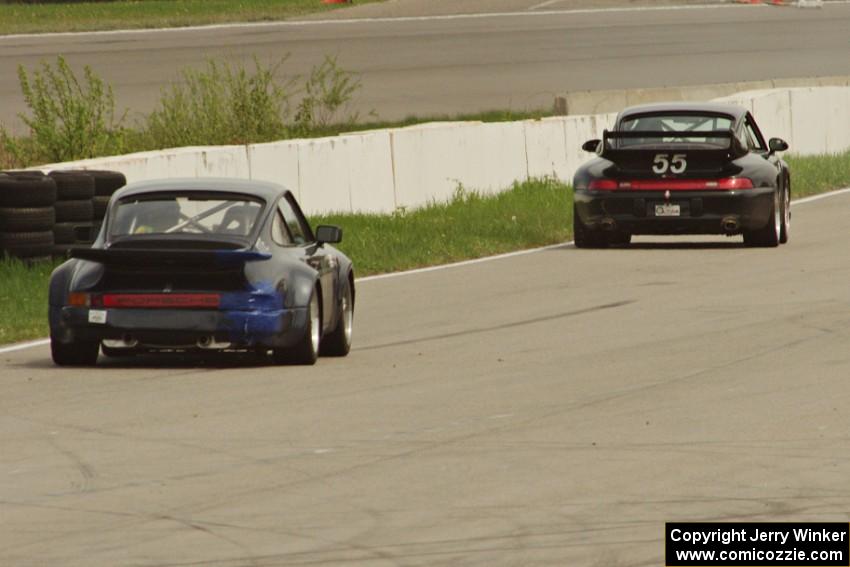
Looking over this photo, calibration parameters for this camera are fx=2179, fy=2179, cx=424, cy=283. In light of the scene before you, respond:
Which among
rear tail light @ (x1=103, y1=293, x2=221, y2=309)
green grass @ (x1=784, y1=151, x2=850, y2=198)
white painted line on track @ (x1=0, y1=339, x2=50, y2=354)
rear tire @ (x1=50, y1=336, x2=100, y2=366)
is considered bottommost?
green grass @ (x1=784, y1=151, x2=850, y2=198)

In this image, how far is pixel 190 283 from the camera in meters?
13.1

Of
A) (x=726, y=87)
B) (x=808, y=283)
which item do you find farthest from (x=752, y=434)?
(x=726, y=87)

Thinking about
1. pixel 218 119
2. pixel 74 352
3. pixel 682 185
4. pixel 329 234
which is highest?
pixel 329 234

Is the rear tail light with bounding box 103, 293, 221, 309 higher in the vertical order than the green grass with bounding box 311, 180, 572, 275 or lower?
higher

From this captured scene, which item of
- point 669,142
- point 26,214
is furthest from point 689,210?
point 26,214

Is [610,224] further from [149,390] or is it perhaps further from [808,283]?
[149,390]

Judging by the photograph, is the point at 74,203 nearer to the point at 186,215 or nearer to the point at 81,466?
the point at 186,215

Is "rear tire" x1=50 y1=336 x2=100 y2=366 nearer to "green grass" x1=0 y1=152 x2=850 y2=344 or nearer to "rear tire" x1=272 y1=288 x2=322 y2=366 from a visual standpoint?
"rear tire" x1=272 y1=288 x2=322 y2=366

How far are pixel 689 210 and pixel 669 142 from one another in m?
0.89

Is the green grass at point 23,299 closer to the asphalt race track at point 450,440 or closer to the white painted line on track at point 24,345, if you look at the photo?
the white painted line on track at point 24,345

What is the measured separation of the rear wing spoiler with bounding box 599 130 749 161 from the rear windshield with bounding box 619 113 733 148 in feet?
0.08

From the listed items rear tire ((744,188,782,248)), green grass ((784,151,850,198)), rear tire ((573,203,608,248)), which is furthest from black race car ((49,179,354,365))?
green grass ((784,151,850,198))

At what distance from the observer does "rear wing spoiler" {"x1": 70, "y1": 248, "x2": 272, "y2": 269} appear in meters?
13.0

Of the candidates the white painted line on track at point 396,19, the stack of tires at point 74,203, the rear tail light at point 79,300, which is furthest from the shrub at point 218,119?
the white painted line on track at point 396,19
